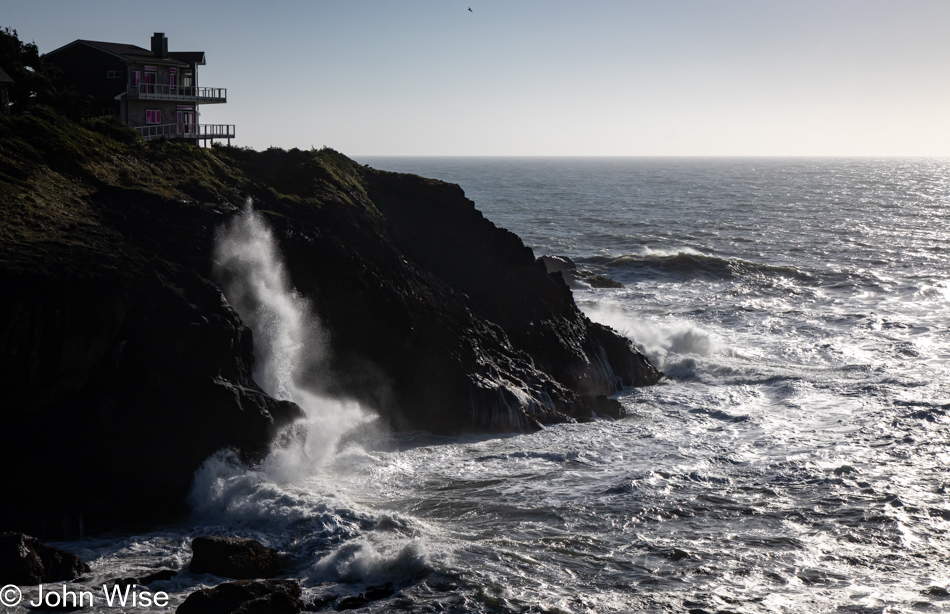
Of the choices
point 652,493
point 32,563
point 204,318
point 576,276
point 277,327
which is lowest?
point 652,493

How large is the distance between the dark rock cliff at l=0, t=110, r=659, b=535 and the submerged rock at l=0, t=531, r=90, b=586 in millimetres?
2166

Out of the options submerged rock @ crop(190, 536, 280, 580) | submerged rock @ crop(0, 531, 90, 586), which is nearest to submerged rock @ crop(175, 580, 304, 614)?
submerged rock @ crop(190, 536, 280, 580)

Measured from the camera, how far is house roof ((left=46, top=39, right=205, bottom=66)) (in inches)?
1300

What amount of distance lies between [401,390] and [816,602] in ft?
40.9

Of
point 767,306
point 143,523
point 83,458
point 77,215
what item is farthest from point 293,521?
point 767,306

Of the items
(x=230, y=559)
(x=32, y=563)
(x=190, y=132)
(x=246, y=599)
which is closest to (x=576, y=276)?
(x=190, y=132)

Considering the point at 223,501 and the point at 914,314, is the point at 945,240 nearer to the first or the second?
the point at 914,314

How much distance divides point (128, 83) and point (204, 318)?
19.1 metres

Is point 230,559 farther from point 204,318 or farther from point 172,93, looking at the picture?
point 172,93

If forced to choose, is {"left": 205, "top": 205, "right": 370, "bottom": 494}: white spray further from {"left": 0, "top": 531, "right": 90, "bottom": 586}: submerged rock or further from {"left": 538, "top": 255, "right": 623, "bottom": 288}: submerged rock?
{"left": 538, "top": 255, "right": 623, "bottom": 288}: submerged rock

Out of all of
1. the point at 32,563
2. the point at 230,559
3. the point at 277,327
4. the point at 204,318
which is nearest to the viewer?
the point at 32,563

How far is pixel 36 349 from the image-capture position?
16297 mm

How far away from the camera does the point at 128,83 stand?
32.9 metres

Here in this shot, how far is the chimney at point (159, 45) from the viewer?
121 feet
